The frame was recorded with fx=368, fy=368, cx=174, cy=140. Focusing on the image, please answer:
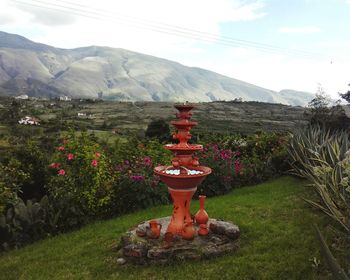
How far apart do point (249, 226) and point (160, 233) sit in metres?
1.81

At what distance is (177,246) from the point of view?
20.6 feet

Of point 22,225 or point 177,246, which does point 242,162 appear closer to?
point 177,246

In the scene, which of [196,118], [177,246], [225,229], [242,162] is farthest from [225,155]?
[196,118]

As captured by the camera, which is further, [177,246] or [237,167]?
[237,167]

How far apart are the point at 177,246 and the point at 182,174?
4.03 ft

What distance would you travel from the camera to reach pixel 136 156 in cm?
1053

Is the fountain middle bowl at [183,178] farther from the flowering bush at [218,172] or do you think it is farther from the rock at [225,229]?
the flowering bush at [218,172]

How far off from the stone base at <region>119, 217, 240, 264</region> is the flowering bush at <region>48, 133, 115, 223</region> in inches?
87.3

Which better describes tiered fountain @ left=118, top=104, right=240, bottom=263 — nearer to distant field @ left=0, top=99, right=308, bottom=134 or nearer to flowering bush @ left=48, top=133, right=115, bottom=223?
flowering bush @ left=48, top=133, right=115, bottom=223

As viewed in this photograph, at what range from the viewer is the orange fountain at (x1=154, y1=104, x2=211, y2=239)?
6.47 metres

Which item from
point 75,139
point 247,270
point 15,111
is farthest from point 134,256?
point 15,111

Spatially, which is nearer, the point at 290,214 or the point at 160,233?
the point at 160,233

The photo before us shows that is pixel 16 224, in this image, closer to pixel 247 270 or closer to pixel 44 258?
pixel 44 258

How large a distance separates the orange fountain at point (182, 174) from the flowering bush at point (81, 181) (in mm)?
2670
